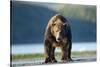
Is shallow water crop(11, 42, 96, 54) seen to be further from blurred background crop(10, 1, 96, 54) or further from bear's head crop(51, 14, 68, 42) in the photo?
bear's head crop(51, 14, 68, 42)

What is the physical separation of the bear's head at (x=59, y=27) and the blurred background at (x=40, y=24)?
0.05 m

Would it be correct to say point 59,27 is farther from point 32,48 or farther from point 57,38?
point 32,48

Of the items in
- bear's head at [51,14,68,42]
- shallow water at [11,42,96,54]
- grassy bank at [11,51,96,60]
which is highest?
bear's head at [51,14,68,42]

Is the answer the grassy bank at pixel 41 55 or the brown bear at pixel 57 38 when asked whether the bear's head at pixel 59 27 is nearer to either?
the brown bear at pixel 57 38

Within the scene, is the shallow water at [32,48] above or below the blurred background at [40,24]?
below

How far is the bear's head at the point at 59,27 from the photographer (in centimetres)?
236

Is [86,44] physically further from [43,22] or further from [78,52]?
[43,22]

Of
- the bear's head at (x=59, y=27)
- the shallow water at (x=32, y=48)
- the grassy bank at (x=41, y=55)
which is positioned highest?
the bear's head at (x=59, y=27)

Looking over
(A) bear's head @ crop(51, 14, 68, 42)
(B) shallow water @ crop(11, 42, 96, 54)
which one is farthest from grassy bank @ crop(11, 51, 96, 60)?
(A) bear's head @ crop(51, 14, 68, 42)

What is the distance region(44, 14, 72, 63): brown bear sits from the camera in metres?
2.33

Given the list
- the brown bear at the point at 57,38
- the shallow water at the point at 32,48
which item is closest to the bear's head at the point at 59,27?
the brown bear at the point at 57,38

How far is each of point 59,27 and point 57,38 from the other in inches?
4.8

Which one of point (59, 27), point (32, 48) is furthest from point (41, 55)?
point (59, 27)

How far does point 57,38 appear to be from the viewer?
236 cm
